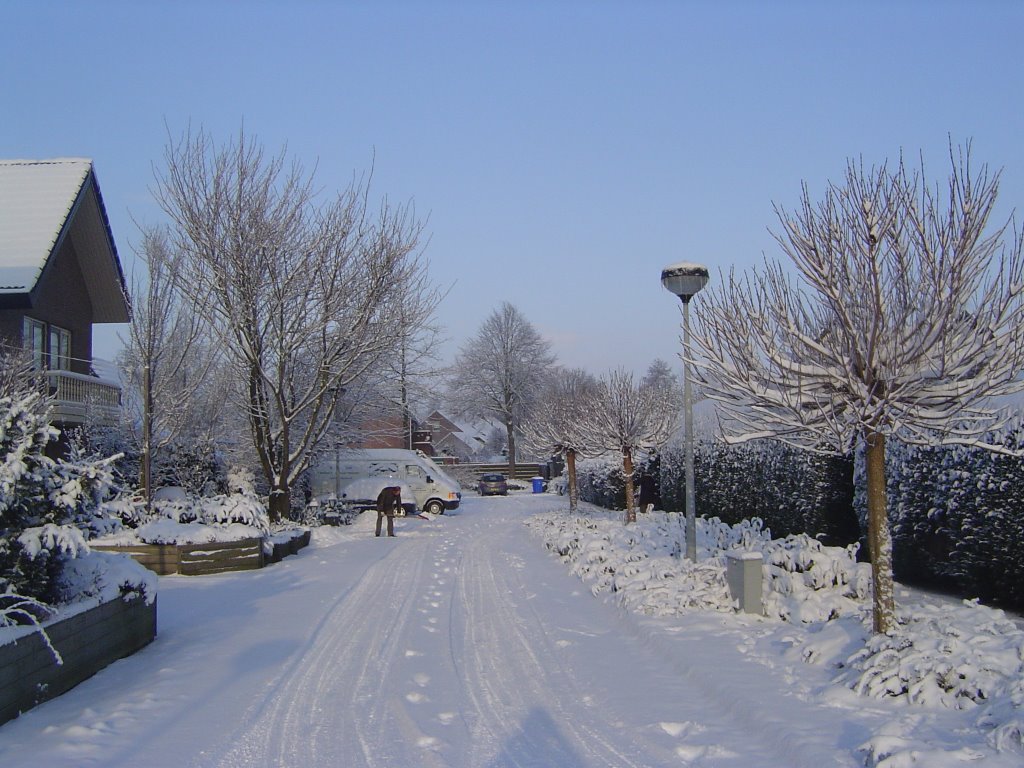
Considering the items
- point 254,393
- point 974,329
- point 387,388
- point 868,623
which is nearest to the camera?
point 974,329

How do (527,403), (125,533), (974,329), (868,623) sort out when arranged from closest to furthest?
(974,329), (868,623), (125,533), (527,403)

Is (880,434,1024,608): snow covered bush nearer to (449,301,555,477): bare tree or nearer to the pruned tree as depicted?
the pruned tree

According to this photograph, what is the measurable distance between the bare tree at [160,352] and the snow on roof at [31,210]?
250 centimetres

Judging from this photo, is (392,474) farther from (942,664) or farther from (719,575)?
(942,664)

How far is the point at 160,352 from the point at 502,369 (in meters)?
42.3

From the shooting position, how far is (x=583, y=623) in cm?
913

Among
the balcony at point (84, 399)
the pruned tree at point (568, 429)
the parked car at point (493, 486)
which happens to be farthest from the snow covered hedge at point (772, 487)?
the parked car at point (493, 486)

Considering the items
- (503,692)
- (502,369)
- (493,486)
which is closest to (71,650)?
(503,692)

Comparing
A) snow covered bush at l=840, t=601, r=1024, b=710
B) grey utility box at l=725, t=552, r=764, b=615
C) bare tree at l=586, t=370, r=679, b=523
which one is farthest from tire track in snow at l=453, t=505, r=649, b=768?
bare tree at l=586, t=370, r=679, b=523

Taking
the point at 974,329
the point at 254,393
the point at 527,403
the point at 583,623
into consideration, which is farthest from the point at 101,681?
the point at 527,403

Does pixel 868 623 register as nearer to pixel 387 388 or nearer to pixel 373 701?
pixel 373 701

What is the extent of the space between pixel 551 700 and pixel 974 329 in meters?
4.07

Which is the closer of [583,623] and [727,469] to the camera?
[583,623]

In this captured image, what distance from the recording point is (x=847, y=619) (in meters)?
7.62
